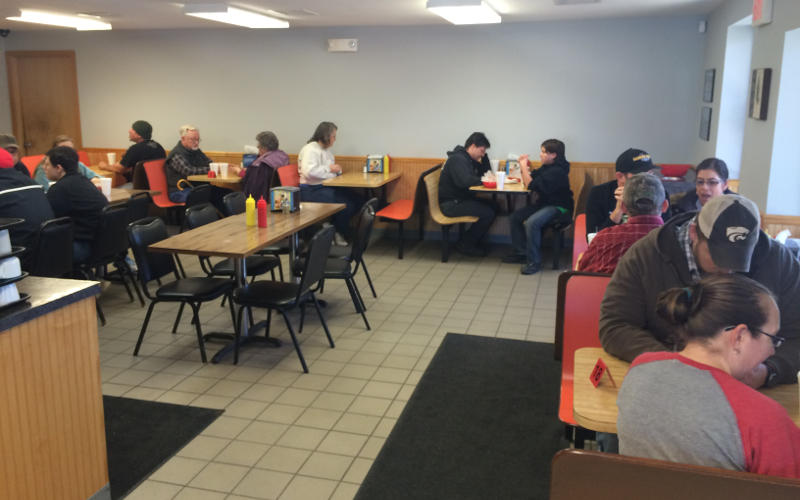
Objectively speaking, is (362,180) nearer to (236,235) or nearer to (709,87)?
(236,235)

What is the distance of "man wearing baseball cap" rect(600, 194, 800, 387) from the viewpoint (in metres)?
2.25

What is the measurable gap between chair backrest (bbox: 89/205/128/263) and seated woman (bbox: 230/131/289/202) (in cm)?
198

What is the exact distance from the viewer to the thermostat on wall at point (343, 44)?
25.6 feet

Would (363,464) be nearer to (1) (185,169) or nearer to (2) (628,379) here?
(2) (628,379)

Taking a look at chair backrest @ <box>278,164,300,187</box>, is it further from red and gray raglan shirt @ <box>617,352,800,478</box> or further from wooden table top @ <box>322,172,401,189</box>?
red and gray raglan shirt @ <box>617,352,800,478</box>

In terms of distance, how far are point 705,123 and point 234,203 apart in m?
4.34

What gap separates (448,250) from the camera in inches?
281

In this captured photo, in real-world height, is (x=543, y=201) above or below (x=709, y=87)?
below

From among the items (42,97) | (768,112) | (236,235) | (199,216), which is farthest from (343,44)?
(768,112)

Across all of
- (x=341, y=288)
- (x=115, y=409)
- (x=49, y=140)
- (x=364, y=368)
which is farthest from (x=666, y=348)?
(x=49, y=140)

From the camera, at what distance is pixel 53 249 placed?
4336mm

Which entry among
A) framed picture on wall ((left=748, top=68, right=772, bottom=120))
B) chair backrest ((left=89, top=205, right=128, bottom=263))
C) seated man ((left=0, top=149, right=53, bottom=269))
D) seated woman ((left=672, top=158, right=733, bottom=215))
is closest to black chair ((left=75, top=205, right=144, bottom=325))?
chair backrest ((left=89, top=205, right=128, bottom=263))

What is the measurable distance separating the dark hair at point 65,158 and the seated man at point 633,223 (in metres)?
3.80

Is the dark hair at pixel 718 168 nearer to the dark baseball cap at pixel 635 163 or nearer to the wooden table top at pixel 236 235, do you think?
the dark baseball cap at pixel 635 163
